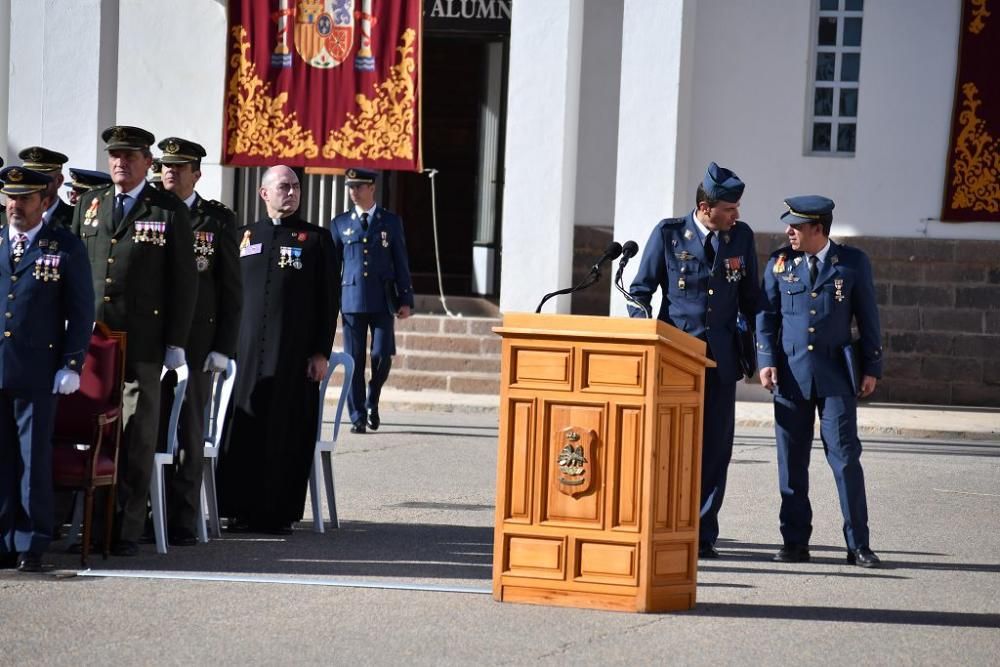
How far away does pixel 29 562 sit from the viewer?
757 centimetres

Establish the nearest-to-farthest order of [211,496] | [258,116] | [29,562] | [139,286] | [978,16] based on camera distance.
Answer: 1. [29,562]
2. [139,286]
3. [211,496]
4. [978,16]
5. [258,116]

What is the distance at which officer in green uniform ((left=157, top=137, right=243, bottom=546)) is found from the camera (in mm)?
8664

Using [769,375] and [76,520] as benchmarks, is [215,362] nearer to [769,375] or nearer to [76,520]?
[76,520]

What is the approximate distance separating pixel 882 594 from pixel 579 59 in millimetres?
10601

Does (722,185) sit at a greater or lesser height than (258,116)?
lesser

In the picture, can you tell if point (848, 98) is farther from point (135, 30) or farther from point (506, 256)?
point (135, 30)

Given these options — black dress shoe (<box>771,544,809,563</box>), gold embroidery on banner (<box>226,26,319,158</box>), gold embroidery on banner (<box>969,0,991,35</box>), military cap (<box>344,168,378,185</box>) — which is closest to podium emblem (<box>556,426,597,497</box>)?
black dress shoe (<box>771,544,809,563</box>)

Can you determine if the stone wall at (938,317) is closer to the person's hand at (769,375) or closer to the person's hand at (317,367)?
the person's hand at (769,375)

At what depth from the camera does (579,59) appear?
17625mm

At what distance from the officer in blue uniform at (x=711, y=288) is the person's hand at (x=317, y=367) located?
1.63 metres

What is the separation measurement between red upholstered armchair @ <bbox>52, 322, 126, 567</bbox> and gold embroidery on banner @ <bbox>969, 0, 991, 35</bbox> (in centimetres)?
1196

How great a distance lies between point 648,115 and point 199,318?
8930 millimetres

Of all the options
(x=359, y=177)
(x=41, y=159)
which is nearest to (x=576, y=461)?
(x=41, y=159)

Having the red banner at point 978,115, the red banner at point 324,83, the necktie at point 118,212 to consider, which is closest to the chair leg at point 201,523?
the necktie at point 118,212
